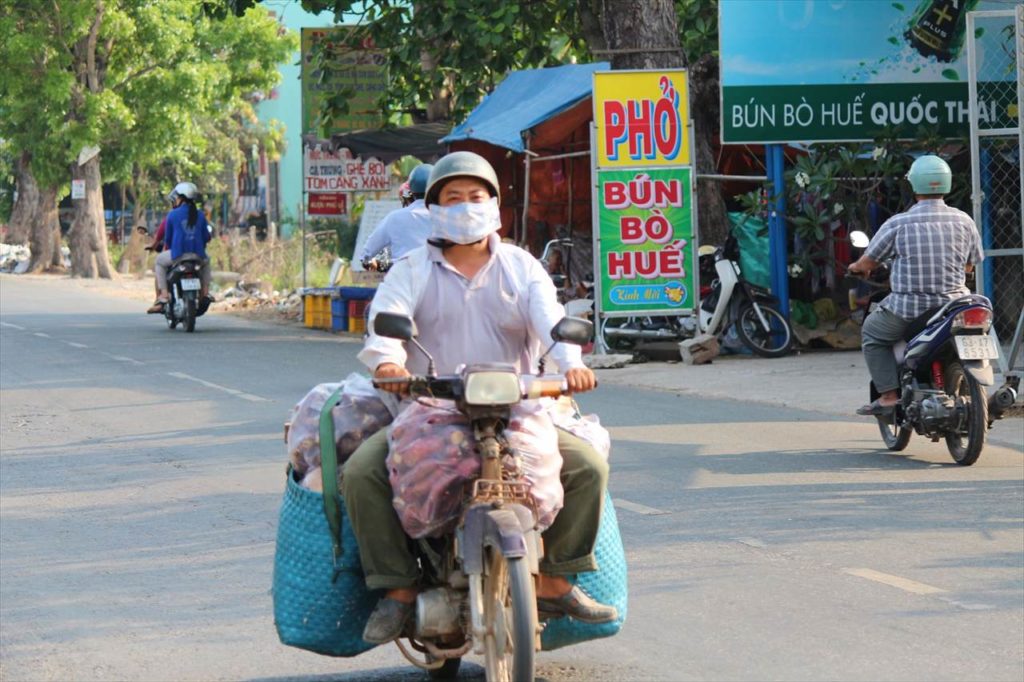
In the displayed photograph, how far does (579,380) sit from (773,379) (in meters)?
11.0

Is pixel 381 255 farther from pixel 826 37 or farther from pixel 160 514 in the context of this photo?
pixel 826 37

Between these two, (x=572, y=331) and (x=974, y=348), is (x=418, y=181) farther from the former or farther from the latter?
(x=572, y=331)

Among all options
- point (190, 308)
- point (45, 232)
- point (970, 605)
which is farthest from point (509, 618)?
point (45, 232)

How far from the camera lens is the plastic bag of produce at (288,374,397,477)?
5160 mm

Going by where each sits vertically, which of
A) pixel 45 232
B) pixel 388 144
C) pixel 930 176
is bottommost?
pixel 930 176

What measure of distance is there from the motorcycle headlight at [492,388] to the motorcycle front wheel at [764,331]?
1319 cm

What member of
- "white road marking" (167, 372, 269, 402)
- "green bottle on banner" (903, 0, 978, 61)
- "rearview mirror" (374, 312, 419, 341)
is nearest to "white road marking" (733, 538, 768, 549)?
"rearview mirror" (374, 312, 419, 341)

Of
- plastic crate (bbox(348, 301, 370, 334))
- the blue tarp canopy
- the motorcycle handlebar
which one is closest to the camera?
the motorcycle handlebar

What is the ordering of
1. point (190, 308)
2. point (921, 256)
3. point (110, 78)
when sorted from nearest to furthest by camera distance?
point (921, 256) < point (190, 308) < point (110, 78)

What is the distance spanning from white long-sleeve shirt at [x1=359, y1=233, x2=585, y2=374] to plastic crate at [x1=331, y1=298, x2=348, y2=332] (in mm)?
18218

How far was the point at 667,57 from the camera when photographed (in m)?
19.6

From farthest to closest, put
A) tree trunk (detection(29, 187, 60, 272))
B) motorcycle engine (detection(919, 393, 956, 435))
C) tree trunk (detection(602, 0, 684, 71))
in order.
A: 1. tree trunk (detection(29, 187, 60, 272))
2. tree trunk (detection(602, 0, 684, 71))
3. motorcycle engine (detection(919, 393, 956, 435))

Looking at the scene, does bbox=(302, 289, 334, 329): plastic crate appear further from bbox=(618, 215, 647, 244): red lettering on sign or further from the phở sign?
the phở sign

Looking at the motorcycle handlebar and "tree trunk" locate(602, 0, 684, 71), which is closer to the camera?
the motorcycle handlebar
